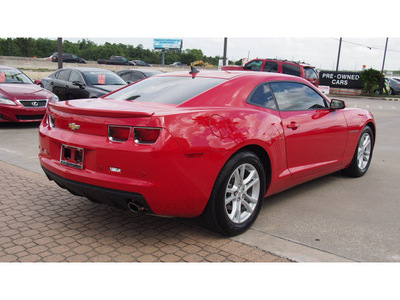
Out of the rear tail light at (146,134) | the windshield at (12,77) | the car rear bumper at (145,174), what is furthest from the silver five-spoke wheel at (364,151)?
the windshield at (12,77)

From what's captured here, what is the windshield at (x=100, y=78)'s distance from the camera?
1126 cm

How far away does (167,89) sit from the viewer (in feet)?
13.1

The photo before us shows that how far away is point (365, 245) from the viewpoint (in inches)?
137

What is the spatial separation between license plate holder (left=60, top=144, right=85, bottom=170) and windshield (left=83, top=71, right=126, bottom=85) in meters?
8.15

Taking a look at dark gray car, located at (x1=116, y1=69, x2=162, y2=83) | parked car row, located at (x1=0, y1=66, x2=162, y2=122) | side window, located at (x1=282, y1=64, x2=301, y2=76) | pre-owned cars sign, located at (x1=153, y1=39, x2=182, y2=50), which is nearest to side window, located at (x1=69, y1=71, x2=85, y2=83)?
parked car row, located at (x1=0, y1=66, x2=162, y2=122)

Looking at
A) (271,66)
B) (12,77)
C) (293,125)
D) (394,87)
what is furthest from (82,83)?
(394,87)

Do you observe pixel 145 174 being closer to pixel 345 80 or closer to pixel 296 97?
pixel 296 97

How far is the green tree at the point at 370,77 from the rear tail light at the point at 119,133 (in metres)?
31.2

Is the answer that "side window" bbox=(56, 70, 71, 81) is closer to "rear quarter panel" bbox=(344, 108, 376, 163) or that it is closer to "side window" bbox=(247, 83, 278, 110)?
"rear quarter panel" bbox=(344, 108, 376, 163)

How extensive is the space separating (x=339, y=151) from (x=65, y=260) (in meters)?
3.61

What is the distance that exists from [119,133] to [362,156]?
4.18 metres

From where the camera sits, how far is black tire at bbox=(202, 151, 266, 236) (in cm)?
338

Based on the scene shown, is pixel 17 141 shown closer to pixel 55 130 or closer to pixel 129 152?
pixel 55 130

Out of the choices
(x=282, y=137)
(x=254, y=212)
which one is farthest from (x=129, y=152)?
(x=282, y=137)
